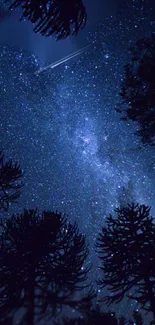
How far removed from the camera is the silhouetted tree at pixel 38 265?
607 centimetres

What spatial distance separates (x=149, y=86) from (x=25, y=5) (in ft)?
22.9

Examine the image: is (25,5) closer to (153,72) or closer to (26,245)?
(26,245)

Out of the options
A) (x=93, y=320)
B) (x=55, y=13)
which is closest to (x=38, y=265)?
(x=93, y=320)

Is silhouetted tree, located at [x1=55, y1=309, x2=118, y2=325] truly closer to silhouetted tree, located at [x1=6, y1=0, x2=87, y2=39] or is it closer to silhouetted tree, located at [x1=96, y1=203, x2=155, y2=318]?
silhouetted tree, located at [x1=96, y1=203, x2=155, y2=318]

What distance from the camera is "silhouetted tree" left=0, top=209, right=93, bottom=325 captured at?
607cm

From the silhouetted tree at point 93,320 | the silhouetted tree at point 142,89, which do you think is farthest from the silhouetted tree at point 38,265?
the silhouetted tree at point 142,89

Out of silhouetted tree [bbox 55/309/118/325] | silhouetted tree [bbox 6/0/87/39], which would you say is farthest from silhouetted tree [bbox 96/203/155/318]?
silhouetted tree [bbox 6/0/87/39]

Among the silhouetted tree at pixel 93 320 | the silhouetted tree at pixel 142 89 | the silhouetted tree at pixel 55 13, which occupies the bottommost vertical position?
the silhouetted tree at pixel 93 320

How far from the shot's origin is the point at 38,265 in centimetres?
645

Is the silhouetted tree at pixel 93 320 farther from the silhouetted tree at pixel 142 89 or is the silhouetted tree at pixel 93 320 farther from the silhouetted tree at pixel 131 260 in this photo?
the silhouetted tree at pixel 142 89

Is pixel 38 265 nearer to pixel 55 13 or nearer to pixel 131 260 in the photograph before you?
pixel 131 260

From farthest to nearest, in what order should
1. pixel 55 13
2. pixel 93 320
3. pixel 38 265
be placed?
1. pixel 38 265
2. pixel 93 320
3. pixel 55 13

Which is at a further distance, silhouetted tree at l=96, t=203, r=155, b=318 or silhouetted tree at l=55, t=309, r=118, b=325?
silhouetted tree at l=96, t=203, r=155, b=318

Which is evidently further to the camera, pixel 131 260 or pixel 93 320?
pixel 131 260
